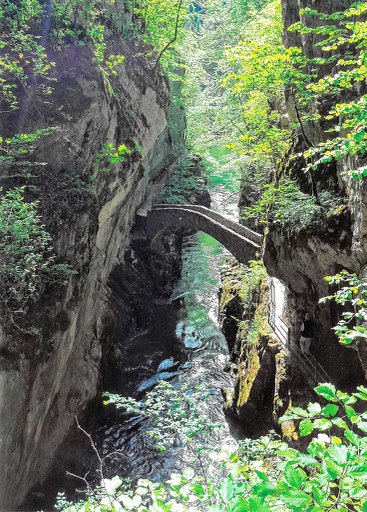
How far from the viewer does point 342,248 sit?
7.35 metres

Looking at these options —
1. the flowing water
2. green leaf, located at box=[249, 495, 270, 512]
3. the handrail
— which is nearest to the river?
the flowing water

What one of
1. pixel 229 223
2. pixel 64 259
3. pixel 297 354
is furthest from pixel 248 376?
pixel 229 223

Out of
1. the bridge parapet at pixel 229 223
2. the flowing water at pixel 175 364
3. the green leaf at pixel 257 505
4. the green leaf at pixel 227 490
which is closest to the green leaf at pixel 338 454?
the green leaf at pixel 257 505

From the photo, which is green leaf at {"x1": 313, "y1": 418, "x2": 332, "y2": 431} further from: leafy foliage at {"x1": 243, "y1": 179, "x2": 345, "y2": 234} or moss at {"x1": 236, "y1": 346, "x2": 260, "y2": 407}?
moss at {"x1": 236, "y1": 346, "x2": 260, "y2": 407}

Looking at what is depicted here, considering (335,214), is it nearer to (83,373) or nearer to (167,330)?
(83,373)

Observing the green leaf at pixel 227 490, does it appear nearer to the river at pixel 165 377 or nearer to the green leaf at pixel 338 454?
the green leaf at pixel 338 454

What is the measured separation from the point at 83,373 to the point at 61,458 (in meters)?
2.19

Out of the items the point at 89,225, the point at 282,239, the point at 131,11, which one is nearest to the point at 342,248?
the point at 282,239

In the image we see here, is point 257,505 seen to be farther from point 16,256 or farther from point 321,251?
point 321,251

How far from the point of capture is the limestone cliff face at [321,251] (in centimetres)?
699

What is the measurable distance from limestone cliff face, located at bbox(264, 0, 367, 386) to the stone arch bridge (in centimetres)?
566

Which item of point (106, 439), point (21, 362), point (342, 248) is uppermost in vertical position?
point (342, 248)

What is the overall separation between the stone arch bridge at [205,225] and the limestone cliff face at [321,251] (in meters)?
5.66

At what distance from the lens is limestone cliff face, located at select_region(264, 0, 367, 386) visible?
6.99 metres
